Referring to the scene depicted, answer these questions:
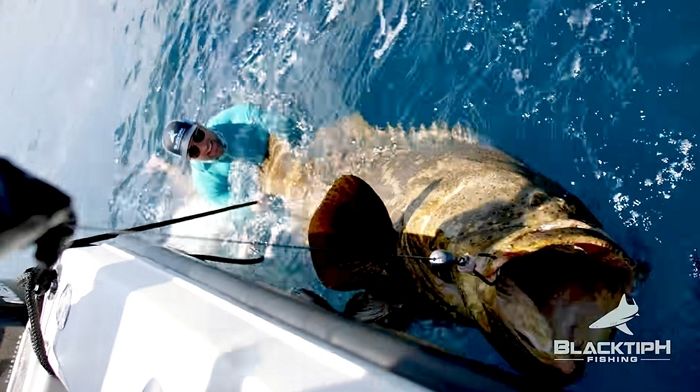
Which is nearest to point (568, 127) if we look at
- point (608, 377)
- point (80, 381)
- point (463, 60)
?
point (463, 60)

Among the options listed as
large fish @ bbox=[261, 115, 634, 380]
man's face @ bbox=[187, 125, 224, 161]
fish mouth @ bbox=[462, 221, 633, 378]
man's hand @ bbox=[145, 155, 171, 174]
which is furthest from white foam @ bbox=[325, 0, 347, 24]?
fish mouth @ bbox=[462, 221, 633, 378]

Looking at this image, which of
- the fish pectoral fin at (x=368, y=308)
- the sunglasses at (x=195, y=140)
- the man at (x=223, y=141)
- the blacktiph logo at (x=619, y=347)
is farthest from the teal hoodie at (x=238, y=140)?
the blacktiph logo at (x=619, y=347)

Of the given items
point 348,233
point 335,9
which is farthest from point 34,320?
point 335,9

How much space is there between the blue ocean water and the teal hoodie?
0.57 ft

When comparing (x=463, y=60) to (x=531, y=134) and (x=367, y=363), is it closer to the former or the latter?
(x=531, y=134)

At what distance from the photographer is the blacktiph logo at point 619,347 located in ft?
7.57

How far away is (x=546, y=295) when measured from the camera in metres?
2.40

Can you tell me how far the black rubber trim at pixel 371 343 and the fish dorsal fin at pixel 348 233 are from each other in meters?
0.68

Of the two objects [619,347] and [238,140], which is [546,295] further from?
[238,140]

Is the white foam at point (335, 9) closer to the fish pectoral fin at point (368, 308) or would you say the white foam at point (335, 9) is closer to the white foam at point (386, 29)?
the white foam at point (386, 29)

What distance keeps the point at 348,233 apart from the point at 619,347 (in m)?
1.42

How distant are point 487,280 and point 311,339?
2.26 ft

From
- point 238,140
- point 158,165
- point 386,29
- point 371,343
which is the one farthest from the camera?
point 158,165

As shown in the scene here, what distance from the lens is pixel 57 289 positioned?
3.33 meters
